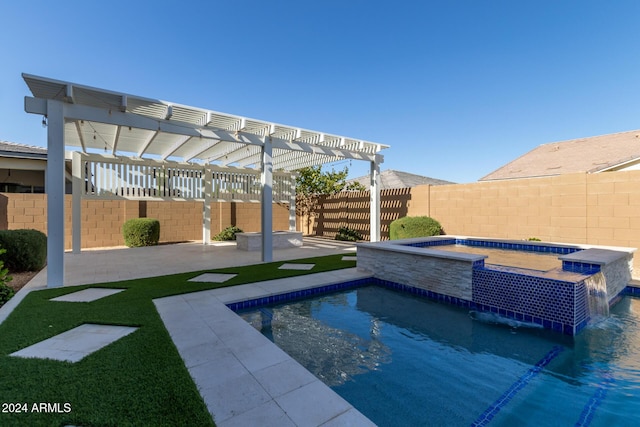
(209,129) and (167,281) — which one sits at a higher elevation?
(209,129)

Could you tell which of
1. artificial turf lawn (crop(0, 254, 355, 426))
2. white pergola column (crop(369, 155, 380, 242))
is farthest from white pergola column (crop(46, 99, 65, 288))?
white pergola column (crop(369, 155, 380, 242))

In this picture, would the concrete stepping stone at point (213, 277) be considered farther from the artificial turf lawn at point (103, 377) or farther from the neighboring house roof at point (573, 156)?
the neighboring house roof at point (573, 156)

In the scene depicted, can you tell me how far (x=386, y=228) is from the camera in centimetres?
1288

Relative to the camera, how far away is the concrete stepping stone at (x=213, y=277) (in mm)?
6035

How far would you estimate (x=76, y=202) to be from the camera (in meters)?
9.83

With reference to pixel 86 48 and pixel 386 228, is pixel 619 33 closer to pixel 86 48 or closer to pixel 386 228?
pixel 386 228

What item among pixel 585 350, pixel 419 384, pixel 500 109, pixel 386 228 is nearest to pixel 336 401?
pixel 419 384

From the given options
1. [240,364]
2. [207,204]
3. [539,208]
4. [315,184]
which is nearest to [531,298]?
[240,364]

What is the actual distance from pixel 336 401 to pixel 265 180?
683 cm

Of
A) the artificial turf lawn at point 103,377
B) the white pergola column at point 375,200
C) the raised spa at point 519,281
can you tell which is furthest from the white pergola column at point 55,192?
the white pergola column at point 375,200

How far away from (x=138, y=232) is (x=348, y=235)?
A: 29.0ft

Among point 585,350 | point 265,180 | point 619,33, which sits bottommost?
point 585,350

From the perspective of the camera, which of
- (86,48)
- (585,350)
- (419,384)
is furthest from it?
(86,48)

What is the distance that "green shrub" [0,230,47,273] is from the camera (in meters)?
6.75
